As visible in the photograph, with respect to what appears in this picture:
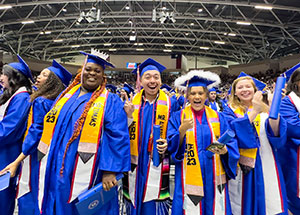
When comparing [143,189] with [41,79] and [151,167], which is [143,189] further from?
[41,79]

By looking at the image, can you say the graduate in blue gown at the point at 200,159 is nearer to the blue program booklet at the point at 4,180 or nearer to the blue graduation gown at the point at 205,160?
the blue graduation gown at the point at 205,160

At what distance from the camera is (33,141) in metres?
1.90

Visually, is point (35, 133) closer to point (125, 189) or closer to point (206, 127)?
point (125, 189)

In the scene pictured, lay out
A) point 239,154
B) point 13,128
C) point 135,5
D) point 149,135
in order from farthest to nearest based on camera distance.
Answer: point 135,5
point 149,135
point 13,128
point 239,154

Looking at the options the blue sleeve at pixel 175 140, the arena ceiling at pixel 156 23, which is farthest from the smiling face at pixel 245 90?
the arena ceiling at pixel 156 23

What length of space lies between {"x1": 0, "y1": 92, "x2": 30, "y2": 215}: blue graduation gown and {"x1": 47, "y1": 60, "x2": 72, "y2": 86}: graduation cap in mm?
390

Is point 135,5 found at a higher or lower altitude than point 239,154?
higher

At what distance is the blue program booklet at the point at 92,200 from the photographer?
151 centimetres

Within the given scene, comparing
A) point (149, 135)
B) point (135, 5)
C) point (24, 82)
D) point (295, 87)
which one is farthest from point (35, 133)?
point (135, 5)

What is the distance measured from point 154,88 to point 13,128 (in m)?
1.51

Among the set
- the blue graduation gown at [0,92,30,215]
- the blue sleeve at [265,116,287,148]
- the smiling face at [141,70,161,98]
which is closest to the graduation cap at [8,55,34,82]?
the blue graduation gown at [0,92,30,215]

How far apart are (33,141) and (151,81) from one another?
1336 millimetres

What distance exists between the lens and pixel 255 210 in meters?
1.96

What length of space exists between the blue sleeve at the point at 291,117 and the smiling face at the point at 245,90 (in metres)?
0.33
